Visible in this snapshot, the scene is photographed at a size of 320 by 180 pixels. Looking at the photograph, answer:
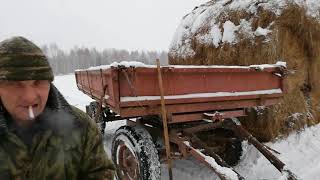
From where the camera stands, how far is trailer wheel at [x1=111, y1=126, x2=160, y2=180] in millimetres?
→ 4562

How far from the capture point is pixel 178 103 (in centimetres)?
466

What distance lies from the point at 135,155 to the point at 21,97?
10.4ft

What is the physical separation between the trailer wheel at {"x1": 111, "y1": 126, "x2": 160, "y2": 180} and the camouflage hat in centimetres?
303

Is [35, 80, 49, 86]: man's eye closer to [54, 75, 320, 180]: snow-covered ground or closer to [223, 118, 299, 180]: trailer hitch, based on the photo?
[223, 118, 299, 180]: trailer hitch

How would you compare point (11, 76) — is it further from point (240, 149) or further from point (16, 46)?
point (240, 149)

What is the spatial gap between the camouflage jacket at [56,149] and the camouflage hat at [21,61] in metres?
0.20

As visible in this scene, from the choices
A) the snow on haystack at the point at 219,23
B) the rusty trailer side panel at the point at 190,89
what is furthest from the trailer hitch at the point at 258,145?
the snow on haystack at the point at 219,23

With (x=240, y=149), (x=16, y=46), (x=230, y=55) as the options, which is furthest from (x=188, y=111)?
(x=16, y=46)

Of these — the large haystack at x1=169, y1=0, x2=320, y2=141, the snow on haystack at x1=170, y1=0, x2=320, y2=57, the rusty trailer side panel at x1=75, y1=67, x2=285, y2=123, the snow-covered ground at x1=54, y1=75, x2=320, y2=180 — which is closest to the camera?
the rusty trailer side panel at x1=75, y1=67, x2=285, y2=123

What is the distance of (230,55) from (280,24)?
1.02 meters

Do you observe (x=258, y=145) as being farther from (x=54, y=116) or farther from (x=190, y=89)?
(x=54, y=116)

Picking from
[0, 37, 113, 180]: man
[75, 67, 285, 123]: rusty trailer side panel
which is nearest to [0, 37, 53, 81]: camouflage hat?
[0, 37, 113, 180]: man

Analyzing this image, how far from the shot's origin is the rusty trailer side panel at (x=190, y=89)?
14.4ft

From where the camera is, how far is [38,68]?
5.51 ft
